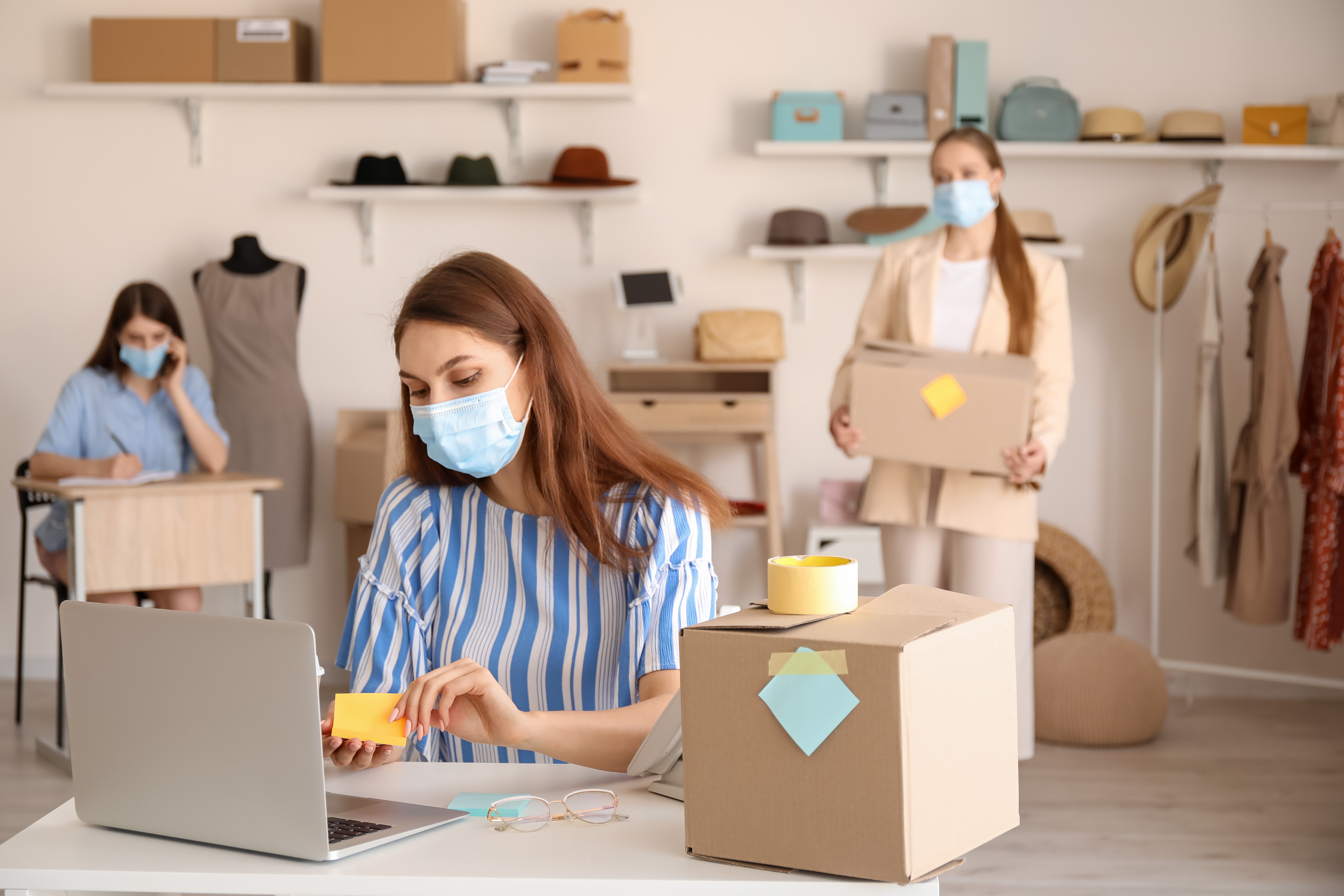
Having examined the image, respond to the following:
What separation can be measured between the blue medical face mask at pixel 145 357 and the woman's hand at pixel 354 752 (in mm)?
2550

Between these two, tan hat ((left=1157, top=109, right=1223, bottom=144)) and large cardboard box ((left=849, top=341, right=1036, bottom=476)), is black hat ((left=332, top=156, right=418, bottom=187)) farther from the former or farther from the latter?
tan hat ((left=1157, top=109, right=1223, bottom=144))

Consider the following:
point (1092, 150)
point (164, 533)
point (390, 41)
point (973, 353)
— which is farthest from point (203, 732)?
point (1092, 150)

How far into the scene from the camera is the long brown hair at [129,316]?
3438 mm

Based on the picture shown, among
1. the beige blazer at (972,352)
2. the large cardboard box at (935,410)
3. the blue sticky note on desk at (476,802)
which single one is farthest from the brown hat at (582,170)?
the blue sticky note on desk at (476,802)

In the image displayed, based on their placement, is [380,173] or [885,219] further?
[380,173]

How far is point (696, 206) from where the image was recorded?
13.7 ft

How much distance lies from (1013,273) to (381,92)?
2295 mm

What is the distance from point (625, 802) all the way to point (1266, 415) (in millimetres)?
3014

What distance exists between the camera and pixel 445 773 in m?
1.20

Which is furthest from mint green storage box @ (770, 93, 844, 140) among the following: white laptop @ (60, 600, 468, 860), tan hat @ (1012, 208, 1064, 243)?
white laptop @ (60, 600, 468, 860)

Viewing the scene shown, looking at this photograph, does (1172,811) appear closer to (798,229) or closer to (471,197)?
(798,229)

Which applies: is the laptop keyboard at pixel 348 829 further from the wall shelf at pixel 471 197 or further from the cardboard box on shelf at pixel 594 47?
the cardboard box on shelf at pixel 594 47

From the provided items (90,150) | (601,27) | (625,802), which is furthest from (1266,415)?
(90,150)

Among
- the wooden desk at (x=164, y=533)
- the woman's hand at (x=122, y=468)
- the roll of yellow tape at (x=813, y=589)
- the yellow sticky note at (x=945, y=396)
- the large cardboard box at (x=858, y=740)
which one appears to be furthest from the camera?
the woman's hand at (x=122, y=468)
